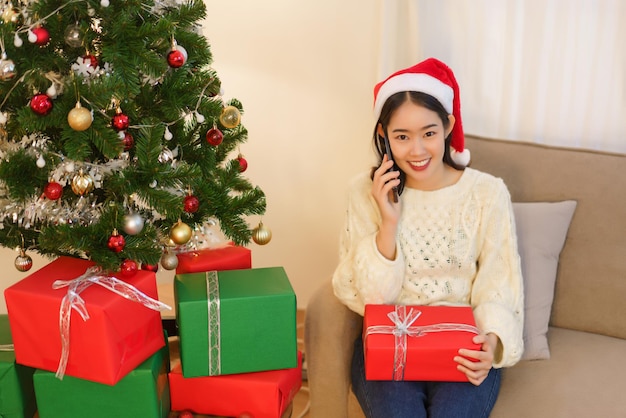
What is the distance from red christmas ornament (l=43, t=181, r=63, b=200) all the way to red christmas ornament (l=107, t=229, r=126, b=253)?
0.47 feet

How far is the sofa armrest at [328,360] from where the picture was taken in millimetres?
1698

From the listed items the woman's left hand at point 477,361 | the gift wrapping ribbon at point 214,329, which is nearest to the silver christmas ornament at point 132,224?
the gift wrapping ribbon at point 214,329

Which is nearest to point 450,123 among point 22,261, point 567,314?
point 567,314

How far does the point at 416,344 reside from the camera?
4.94 ft

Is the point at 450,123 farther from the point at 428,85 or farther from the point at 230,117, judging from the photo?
the point at 230,117

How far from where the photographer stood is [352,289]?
1.77m

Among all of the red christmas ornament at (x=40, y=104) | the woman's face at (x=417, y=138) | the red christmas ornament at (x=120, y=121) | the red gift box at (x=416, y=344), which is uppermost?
the red christmas ornament at (x=40, y=104)

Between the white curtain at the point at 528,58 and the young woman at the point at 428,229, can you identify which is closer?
the young woman at the point at 428,229

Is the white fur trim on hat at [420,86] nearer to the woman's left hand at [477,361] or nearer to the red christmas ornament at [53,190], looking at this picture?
the woman's left hand at [477,361]

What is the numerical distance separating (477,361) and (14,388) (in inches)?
42.2

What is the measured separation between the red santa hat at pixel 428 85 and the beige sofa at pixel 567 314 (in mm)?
371

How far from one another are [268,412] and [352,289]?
1.32ft

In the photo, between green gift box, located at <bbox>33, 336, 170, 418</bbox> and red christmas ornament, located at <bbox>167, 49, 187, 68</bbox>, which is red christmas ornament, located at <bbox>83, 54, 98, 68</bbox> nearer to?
red christmas ornament, located at <bbox>167, 49, 187, 68</bbox>

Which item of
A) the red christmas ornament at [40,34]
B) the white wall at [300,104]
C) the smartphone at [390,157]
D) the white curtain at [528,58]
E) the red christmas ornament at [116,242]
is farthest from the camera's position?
the white wall at [300,104]
